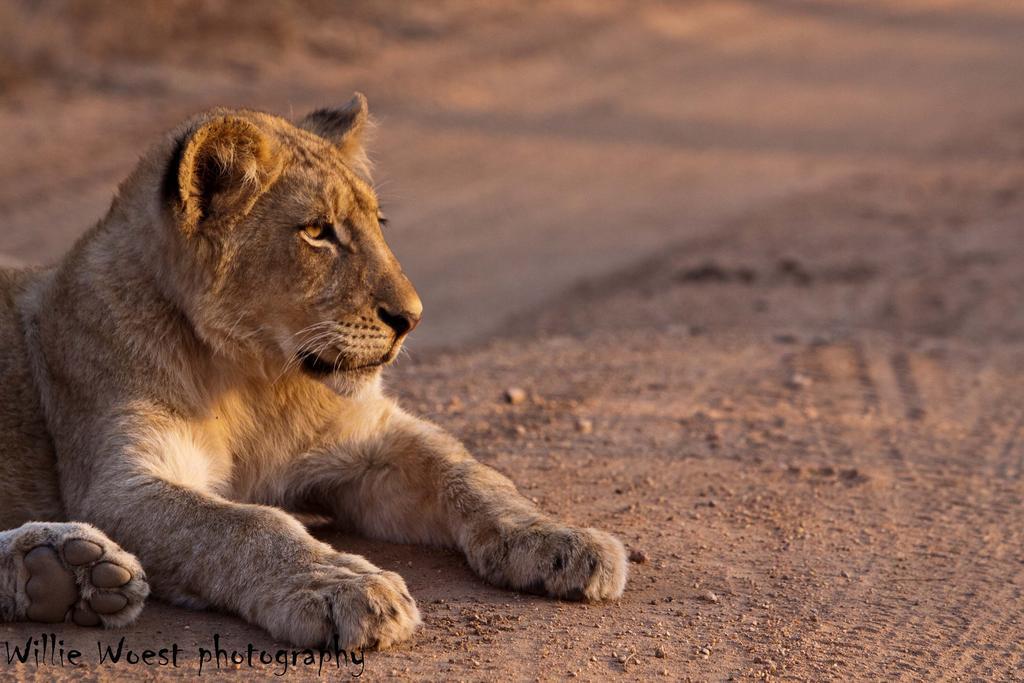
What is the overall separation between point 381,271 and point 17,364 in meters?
1.27

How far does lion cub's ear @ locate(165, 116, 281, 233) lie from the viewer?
423cm

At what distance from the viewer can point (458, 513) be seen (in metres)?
4.45

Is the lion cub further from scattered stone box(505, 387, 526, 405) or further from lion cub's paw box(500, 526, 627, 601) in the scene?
scattered stone box(505, 387, 526, 405)

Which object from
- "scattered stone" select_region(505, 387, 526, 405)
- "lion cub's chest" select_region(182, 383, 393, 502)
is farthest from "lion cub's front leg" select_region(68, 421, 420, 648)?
"scattered stone" select_region(505, 387, 526, 405)

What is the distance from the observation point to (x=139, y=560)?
4.02 meters

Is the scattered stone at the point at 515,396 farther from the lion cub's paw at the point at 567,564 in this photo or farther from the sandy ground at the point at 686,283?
the lion cub's paw at the point at 567,564

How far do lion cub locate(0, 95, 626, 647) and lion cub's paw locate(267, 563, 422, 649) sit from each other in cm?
1

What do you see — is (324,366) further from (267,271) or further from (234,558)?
(234,558)

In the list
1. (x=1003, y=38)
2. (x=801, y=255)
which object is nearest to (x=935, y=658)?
(x=801, y=255)

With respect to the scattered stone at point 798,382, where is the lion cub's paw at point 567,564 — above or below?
above

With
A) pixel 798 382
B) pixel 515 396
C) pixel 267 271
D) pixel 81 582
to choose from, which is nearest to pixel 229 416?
pixel 267 271

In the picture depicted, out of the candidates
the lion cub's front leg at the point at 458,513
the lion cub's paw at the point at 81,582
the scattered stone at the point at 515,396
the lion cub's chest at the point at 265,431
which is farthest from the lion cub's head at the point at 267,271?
the scattered stone at the point at 515,396

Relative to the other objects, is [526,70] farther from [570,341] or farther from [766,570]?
[766,570]

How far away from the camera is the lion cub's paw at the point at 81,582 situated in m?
3.70
